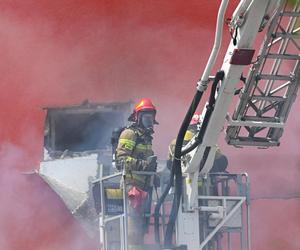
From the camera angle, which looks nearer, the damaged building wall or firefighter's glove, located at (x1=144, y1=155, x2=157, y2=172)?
firefighter's glove, located at (x1=144, y1=155, x2=157, y2=172)

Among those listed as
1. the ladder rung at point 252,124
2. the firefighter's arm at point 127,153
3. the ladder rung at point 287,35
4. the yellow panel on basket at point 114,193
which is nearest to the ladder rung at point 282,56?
the ladder rung at point 287,35

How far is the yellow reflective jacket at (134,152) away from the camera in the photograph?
30.6 ft

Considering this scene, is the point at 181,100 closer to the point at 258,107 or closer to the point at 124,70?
the point at 124,70

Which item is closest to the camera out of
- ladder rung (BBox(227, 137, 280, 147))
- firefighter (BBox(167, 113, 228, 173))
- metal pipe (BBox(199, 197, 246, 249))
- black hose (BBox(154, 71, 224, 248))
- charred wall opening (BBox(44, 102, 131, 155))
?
black hose (BBox(154, 71, 224, 248))

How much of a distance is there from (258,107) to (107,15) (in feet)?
12.8

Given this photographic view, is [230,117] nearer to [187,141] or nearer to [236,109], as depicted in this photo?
[236,109]

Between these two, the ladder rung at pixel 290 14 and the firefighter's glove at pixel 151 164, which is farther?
the firefighter's glove at pixel 151 164

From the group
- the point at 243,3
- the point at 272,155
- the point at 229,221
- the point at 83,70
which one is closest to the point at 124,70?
the point at 83,70

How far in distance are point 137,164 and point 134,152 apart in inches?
12.0

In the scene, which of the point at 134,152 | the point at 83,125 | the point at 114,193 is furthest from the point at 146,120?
the point at 83,125

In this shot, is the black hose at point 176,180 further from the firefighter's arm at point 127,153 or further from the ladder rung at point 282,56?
the ladder rung at point 282,56

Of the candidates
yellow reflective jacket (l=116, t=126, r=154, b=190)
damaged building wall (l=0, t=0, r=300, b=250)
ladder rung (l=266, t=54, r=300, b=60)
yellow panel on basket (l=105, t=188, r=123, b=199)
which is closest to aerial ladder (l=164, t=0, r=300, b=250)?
ladder rung (l=266, t=54, r=300, b=60)

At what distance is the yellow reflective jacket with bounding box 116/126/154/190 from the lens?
9328mm

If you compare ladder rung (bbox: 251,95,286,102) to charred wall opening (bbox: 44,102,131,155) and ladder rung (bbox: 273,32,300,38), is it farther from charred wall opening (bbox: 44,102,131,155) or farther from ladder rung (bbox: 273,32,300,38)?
charred wall opening (bbox: 44,102,131,155)
